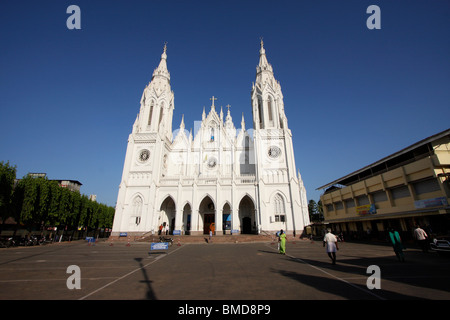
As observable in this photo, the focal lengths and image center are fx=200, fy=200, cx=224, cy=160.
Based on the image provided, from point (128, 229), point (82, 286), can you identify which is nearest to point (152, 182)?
point (128, 229)

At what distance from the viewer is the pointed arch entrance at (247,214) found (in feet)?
102

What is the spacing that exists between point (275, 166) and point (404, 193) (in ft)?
50.3

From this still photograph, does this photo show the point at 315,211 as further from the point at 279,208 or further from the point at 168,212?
the point at 168,212

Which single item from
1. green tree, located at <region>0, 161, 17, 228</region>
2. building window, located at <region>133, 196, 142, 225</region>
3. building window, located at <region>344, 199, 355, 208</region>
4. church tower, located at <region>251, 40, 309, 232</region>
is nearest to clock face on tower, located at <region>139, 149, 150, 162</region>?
building window, located at <region>133, 196, 142, 225</region>

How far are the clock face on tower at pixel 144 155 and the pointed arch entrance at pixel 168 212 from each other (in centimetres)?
725

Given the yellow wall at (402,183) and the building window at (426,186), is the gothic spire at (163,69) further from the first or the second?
the building window at (426,186)

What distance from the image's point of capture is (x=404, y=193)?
731 inches

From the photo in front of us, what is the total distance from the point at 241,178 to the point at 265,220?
6.97 metres

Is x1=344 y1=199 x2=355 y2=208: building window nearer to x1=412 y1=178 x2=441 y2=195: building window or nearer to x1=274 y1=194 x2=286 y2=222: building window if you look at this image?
x1=274 y1=194 x2=286 y2=222: building window

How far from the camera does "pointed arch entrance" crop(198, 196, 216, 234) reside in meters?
31.2

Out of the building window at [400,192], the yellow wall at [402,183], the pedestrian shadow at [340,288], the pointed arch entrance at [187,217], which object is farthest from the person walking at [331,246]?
the pointed arch entrance at [187,217]

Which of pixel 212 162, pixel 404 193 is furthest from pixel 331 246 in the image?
pixel 212 162

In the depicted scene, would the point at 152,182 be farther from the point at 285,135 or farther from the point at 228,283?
the point at 228,283
